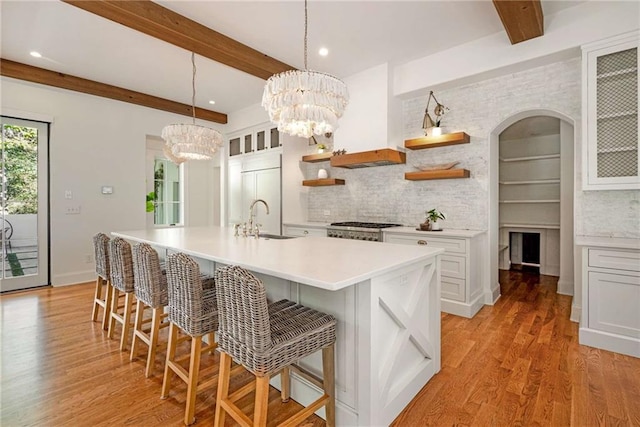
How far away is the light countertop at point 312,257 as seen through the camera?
4.70ft

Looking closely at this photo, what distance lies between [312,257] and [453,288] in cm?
226

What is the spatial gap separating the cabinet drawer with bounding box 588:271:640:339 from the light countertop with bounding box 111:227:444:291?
1.56m

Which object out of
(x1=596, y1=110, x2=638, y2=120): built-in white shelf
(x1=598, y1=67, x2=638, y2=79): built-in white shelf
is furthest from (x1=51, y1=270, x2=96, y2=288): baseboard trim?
(x1=598, y1=67, x2=638, y2=79): built-in white shelf

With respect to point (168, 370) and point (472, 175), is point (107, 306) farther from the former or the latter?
point (472, 175)

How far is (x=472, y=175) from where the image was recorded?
3.83m

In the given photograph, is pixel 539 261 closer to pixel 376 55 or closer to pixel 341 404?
pixel 376 55

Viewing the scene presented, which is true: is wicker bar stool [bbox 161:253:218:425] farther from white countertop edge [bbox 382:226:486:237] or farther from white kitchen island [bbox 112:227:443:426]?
white countertop edge [bbox 382:226:486:237]

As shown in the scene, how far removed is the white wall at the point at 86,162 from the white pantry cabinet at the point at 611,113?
6.16 meters

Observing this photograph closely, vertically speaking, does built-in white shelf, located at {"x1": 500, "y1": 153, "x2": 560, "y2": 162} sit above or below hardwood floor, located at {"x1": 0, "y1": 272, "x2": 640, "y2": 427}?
above

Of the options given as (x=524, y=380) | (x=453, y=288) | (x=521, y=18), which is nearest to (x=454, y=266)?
(x=453, y=288)

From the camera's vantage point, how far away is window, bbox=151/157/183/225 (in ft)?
19.6

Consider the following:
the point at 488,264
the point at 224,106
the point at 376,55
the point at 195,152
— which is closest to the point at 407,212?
the point at 488,264

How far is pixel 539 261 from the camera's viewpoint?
5.47 meters

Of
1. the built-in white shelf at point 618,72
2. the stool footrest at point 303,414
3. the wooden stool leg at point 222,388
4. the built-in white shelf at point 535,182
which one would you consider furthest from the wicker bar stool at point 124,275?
the built-in white shelf at point 535,182
